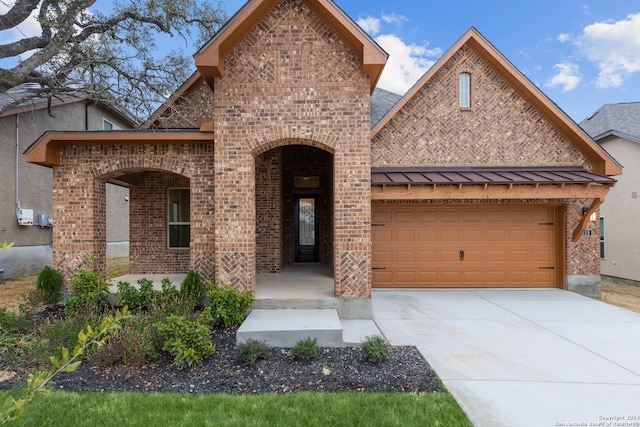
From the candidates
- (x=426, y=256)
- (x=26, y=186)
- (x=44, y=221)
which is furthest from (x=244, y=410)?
(x=26, y=186)

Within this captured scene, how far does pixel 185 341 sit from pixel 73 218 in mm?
4742

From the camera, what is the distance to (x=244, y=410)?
3.37 m

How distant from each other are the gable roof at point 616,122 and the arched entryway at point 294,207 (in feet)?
34.8

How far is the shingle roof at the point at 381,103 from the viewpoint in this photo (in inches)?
415

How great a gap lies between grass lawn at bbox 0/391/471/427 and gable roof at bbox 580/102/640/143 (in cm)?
1317

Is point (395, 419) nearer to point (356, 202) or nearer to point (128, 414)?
point (128, 414)

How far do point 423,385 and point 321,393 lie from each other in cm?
125

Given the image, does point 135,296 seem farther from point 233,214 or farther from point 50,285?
point 233,214

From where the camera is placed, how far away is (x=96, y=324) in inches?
201

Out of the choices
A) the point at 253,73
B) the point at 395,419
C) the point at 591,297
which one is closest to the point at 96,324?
the point at 395,419

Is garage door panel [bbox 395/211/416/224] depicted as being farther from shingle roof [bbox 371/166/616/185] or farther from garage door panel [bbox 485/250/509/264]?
garage door panel [bbox 485/250/509/264]

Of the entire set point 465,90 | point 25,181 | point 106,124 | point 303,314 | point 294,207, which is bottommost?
point 303,314

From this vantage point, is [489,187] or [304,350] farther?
[489,187]

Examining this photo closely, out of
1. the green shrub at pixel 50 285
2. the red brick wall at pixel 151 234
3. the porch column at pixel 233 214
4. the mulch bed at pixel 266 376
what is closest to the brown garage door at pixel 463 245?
the porch column at pixel 233 214
